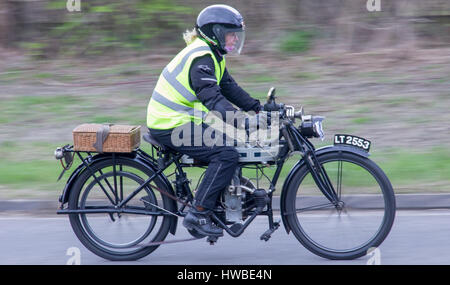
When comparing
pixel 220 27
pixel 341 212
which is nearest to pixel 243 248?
pixel 341 212

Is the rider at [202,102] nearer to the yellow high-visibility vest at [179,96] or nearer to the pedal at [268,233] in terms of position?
the yellow high-visibility vest at [179,96]

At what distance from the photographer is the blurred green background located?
30.2ft


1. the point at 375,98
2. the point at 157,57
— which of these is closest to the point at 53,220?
the point at 375,98

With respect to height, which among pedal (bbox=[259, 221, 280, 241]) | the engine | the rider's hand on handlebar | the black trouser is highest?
the rider's hand on handlebar

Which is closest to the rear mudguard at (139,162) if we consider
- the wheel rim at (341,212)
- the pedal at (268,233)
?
the pedal at (268,233)

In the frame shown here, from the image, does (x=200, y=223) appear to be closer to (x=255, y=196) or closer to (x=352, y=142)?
(x=255, y=196)

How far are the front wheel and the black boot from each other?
595mm

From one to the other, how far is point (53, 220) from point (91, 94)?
438cm

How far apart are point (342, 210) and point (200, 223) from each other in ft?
3.78

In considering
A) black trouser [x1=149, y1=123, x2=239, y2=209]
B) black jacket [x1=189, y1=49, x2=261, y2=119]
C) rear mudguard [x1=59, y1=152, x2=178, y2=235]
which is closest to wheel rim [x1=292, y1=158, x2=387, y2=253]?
black trouser [x1=149, y1=123, x2=239, y2=209]

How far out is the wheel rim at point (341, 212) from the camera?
5691 millimetres

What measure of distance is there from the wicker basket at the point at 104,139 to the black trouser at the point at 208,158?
0.22 meters

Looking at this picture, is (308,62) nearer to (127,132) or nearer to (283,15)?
(283,15)

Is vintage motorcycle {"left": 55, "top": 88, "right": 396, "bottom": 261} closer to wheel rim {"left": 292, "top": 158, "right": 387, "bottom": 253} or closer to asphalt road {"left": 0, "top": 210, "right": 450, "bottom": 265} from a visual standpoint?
wheel rim {"left": 292, "top": 158, "right": 387, "bottom": 253}
